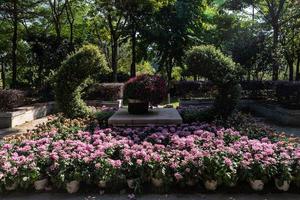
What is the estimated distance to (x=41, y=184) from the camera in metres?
4.68

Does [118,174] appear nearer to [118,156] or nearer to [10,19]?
[118,156]

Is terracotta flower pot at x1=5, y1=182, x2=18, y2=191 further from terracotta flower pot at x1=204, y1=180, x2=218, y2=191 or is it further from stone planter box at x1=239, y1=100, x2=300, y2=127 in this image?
stone planter box at x1=239, y1=100, x2=300, y2=127

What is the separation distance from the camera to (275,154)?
195 inches

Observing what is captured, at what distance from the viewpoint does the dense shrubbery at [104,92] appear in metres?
15.4

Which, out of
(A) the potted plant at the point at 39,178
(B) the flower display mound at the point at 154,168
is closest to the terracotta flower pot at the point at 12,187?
(B) the flower display mound at the point at 154,168

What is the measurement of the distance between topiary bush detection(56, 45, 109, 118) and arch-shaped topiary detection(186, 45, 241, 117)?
2.25 m

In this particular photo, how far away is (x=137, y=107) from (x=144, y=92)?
1.71ft

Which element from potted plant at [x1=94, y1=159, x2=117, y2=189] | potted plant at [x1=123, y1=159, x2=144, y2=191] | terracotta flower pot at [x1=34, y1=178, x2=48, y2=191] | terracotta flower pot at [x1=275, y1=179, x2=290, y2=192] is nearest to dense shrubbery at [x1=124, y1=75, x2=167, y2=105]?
potted plant at [x1=123, y1=159, x2=144, y2=191]

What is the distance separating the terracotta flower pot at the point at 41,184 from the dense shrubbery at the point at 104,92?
423 inches

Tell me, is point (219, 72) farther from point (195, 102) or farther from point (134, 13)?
point (134, 13)

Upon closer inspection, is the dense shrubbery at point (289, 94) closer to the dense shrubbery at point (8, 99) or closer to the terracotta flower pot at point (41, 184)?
the dense shrubbery at point (8, 99)

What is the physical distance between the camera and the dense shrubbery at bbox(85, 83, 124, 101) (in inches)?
607

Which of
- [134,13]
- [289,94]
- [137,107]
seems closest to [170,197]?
[137,107]

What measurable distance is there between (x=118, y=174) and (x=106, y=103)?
1035 centimetres
